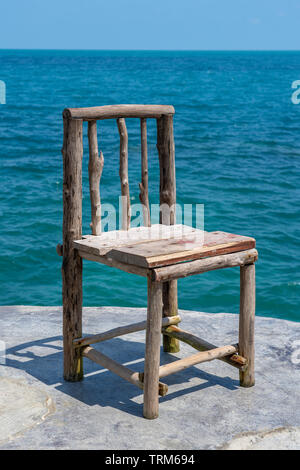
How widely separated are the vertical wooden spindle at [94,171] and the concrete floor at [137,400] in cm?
99

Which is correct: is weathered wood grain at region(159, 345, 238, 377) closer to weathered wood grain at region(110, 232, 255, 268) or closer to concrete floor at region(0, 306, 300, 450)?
concrete floor at region(0, 306, 300, 450)

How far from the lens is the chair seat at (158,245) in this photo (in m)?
3.67

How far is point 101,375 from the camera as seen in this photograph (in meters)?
4.35

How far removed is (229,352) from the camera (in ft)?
13.6

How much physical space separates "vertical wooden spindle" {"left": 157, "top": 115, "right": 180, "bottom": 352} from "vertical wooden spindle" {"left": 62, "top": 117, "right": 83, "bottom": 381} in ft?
2.26

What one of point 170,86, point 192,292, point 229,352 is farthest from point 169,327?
point 170,86

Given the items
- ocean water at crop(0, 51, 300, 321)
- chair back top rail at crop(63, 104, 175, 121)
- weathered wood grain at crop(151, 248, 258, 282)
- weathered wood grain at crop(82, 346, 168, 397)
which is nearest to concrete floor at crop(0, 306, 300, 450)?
weathered wood grain at crop(82, 346, 168, 397)

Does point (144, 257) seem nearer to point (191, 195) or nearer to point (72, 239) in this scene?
point (72, 239)

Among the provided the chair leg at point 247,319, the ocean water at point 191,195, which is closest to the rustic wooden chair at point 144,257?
the chair leg at point 247,319

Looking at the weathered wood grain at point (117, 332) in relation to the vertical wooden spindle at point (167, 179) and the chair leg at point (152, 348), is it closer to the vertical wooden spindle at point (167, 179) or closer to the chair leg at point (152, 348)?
the vertical wooden spindle at point (167, 179)

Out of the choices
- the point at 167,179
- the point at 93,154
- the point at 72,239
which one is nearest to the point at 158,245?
the point at 72,239

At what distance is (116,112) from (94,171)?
1.26ft

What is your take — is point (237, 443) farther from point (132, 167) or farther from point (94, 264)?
point (132, 167)

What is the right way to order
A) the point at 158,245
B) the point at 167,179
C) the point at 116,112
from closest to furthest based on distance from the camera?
the point at 158,245, the point at 116,112, the point at 167,179
